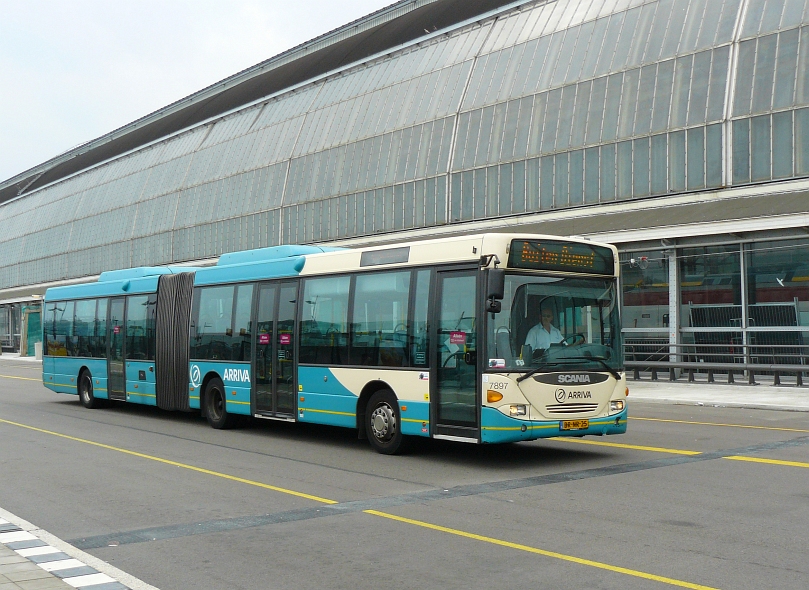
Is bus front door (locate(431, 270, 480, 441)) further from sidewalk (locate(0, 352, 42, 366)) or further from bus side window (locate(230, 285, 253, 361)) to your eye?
sidewalk (locate(0, 352, 42, 366))

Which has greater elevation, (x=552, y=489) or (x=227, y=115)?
(x=227, y=115)

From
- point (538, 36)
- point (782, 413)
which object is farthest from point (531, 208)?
point (782, 413)

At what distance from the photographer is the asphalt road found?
706 cm

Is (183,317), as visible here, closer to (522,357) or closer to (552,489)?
(522,357)

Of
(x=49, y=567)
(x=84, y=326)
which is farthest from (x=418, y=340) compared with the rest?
(x=84, y=326)

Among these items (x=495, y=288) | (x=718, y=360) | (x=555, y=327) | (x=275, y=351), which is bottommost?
(x=718, y=360)

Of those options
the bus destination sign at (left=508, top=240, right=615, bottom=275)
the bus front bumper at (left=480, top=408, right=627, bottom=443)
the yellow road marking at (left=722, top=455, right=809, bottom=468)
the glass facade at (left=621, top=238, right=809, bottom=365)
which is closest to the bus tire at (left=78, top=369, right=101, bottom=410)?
the bus front bumper at (left=480, top=408, right=627, bottom=443)

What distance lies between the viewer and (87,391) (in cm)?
2388

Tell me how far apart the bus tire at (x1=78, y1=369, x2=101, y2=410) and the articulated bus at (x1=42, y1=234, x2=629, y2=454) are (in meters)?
5.25

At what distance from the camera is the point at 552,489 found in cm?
1055

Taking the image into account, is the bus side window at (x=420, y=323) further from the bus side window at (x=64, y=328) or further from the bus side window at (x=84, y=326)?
the bus side window at (x=64, y=328)

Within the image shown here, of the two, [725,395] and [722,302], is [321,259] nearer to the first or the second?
[725,395]

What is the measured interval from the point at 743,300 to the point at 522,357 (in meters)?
16.6

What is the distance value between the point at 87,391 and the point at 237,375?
795 centimetres
